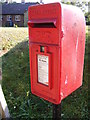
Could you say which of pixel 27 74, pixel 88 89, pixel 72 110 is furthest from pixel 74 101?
pixel 27 74

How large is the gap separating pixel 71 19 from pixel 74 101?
1.56 metres

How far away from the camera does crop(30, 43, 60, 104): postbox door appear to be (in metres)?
1.43

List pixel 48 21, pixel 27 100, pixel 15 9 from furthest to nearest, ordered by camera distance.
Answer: pixel 15 9 → pixel 27 100 → pixel 48 21

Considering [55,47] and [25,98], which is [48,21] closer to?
[55,47]

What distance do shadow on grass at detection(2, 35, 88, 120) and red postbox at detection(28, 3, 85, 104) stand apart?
2.78ft

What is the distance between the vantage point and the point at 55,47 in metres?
1.39

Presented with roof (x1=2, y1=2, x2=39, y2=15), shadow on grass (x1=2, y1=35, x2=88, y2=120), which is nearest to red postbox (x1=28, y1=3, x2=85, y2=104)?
shadow on grass (x1=2, y1=35, x2=88, y2=120)

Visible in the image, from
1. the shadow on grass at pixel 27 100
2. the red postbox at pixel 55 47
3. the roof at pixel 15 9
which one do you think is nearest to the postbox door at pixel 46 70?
the red postbox at pixel 55 47

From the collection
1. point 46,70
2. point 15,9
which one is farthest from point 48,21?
point 15,9

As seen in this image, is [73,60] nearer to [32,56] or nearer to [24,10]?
[32,56]

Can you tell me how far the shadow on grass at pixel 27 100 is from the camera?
92.8 inches

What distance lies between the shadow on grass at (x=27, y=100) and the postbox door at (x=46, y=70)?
84 cm

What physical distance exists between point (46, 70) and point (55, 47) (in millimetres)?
269

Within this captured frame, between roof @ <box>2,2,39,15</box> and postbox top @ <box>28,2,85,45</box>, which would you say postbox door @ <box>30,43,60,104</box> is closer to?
postbox top @ <box>28,2,85,45</box>
